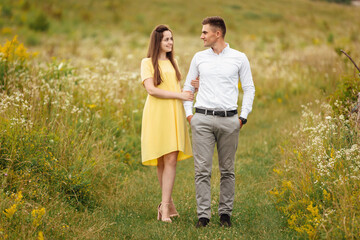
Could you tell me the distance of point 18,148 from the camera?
16.4 ft

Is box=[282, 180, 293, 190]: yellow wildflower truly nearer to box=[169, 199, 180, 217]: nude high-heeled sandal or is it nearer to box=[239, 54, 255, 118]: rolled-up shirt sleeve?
box=[239, 54, 255, 118]: rolled-up shirt sleeve

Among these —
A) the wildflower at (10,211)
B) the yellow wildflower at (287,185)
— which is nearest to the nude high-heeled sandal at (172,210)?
the yellow wildflower at (287,185)

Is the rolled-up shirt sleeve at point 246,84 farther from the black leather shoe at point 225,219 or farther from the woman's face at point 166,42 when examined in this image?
the black leather shoe at point 225,219

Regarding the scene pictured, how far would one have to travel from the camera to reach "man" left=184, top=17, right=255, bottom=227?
484 cm

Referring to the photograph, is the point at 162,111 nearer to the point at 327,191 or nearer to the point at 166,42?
the point at 166,42

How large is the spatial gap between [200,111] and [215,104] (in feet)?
0.64

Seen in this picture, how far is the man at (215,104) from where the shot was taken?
15.9ft

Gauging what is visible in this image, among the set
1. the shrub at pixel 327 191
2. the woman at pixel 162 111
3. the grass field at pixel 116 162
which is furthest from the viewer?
the woman at pixel 162 111

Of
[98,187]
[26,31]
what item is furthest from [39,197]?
[26,31]

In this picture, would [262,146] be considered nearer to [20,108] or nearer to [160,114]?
[160,114]

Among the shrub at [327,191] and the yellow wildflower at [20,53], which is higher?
the yellow wildflower at [20,53]

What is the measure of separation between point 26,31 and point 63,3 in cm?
1159

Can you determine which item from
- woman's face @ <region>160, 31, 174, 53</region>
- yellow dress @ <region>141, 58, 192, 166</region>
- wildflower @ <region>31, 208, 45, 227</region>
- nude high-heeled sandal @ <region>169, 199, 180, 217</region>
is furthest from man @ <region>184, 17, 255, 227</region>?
wildflower @ <region>31, 208, 45, 227</region>

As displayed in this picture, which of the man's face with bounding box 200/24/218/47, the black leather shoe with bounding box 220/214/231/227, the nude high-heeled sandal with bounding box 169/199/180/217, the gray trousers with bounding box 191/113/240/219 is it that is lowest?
the nude high-heeled sandal with bounding box 169/199/180/217
